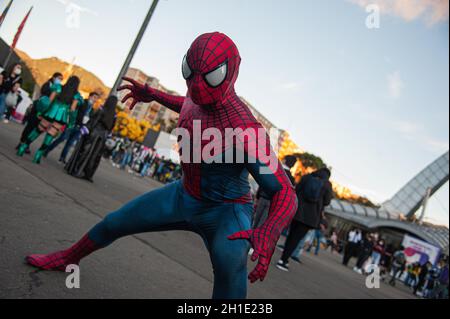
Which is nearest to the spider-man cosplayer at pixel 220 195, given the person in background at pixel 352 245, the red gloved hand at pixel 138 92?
the red gloved hand at pixel 138 92

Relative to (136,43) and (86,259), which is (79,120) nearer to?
(136,43)

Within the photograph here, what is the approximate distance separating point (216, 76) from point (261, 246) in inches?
31.0

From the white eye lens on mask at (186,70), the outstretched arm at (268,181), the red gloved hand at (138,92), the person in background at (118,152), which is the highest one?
the white eye lens on mask at (186,70)

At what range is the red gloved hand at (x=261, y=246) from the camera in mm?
1334

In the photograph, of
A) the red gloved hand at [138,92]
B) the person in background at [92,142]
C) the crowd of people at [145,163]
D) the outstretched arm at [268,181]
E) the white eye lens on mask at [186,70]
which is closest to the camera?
the outstretched arm at [268,181]

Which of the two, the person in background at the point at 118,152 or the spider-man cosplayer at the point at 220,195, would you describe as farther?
the person in background at the point at 118,152

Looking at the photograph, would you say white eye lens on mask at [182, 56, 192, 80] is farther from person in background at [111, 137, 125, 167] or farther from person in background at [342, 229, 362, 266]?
person in background at [111, 137, 125, 167]

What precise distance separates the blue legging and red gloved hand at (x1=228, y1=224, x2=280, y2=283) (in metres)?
0.14

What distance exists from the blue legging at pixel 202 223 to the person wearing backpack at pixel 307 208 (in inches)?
176

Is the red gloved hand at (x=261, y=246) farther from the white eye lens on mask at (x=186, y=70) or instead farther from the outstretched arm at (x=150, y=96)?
the outstretched arm at (x=150, y=96)

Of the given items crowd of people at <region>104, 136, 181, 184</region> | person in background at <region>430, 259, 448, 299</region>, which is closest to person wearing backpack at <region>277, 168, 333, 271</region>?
person in background at <region>430, 259, 448, 299</region>

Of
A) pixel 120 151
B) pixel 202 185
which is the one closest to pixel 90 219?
pixel 202 185

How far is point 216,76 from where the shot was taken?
1616mm

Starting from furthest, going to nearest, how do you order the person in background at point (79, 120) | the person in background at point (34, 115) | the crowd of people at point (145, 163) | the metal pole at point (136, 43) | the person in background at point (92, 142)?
1. the crowd of people at point (145, 163)
2. the metal pole at point (136, 43)
3. the person in background at point (79, 120)
4. the person in background at point (92, 142)
5. the person in background at point (34, 115)
